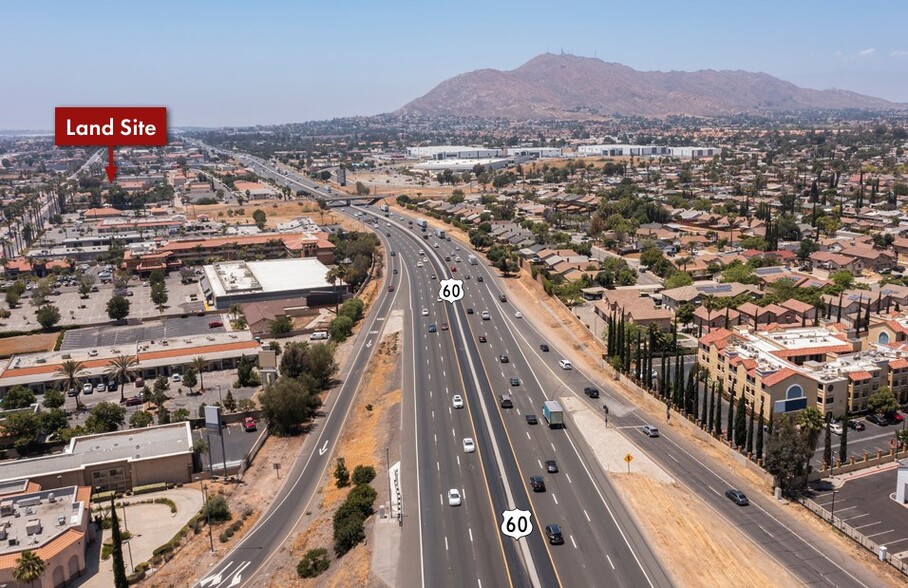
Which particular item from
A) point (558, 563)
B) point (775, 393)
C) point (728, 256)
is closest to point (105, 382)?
point (558, 563)

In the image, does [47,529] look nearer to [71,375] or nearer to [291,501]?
[291,501]

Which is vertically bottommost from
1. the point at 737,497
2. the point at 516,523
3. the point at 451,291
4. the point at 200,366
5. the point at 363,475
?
the point at 363,475

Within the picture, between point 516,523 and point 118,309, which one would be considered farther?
point 118,309

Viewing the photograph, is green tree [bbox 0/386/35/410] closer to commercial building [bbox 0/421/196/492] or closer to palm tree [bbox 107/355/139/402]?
palm tree [bbox 107/355/139/402]

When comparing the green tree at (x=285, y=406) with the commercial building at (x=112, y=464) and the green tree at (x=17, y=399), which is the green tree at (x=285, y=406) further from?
the green tree at (x=17, y=399)

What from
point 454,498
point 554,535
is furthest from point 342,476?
point 554,535

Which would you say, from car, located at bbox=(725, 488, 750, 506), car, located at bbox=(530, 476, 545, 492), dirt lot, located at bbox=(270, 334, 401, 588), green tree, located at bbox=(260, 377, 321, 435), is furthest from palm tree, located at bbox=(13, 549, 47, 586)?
car, located at bbox=(725, 488, 750, 506)

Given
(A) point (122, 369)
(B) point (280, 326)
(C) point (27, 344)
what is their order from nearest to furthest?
(A) point (122, 369) < (B) point (280, 326) < (C) point (27, 344)

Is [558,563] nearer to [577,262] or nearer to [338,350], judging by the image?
[338,350]
